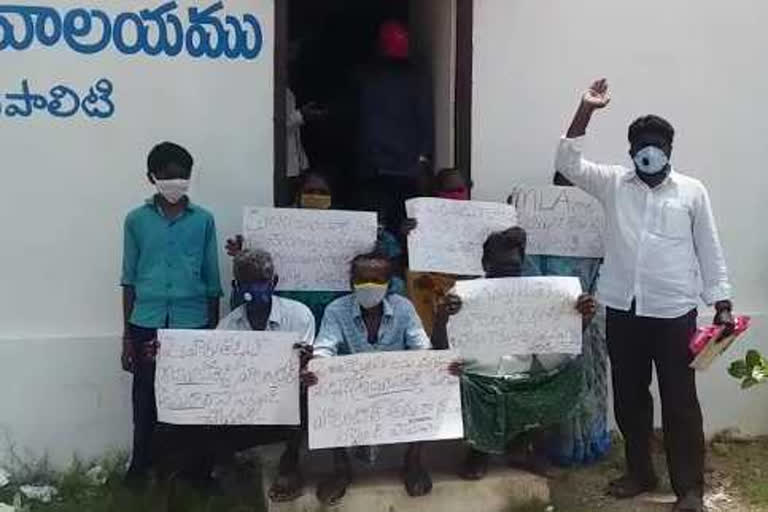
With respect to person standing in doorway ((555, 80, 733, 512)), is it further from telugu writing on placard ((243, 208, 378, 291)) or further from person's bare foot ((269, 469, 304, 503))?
person's bare foot ((269, 469, 304, 503))

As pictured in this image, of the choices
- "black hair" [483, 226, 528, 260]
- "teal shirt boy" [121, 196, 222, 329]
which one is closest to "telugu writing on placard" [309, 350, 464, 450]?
"black hair" [483, 226, 528, 260]

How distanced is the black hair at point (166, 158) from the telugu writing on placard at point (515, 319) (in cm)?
134

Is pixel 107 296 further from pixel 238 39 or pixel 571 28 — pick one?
pixel 571 28

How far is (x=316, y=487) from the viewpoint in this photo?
202 inches

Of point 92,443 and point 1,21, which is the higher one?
point 1,21

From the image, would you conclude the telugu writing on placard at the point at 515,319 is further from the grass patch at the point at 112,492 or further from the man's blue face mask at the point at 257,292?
the grass patch at the point at 112,492

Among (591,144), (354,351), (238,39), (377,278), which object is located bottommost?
(354,351)

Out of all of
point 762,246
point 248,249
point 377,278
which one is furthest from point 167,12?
point 762,246

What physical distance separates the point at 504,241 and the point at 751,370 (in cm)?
156

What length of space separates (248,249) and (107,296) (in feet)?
2.71

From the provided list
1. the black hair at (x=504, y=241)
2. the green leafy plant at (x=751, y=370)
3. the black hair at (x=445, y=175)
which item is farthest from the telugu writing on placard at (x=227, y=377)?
the green leafy plant at (x=751, y=370)

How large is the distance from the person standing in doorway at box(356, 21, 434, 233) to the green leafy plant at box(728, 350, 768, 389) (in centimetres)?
190

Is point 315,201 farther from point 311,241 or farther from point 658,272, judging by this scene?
point 658,272

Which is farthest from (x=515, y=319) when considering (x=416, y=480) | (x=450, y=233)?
(x=416, y=480)
